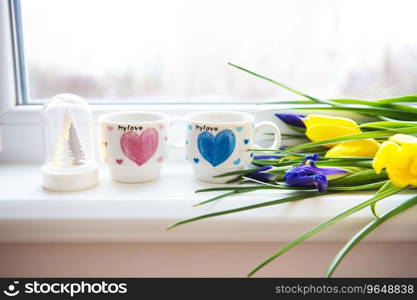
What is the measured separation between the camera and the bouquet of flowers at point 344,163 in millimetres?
525

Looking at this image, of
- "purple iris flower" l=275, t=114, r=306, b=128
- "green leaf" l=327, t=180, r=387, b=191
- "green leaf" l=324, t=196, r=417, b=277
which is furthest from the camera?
"purple iris flower" l=275, t=114, r=306, b=128

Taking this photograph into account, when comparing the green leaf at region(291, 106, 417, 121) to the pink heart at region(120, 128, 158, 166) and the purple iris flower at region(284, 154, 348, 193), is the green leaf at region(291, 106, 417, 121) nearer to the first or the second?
the purple iris flower at region(284, 154, 348, 193)

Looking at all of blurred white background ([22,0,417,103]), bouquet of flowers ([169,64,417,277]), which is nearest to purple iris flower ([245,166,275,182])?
bouquet of flowers ([169,64,417,277])

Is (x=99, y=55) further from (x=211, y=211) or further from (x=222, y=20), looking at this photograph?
(x=211, y=211)

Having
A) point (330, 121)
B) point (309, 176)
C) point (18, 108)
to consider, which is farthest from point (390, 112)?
point (18, 108)

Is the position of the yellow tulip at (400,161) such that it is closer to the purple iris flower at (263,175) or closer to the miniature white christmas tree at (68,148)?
the purple iris flower at (263,175)

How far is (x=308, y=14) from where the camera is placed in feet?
2.52

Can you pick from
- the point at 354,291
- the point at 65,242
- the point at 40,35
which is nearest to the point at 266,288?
the point at 354,291

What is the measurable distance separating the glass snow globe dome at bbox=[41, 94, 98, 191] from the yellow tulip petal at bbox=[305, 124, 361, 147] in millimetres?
322

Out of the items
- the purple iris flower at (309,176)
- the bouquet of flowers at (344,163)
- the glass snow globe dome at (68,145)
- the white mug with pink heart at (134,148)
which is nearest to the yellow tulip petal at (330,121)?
the bouquet of flowers at (344,163)

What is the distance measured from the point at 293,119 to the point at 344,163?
0.14 metres

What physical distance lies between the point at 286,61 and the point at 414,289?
0.42 metres

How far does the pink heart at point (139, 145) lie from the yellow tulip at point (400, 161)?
0.98 ft

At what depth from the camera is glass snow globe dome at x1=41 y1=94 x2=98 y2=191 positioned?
0.61 metres
